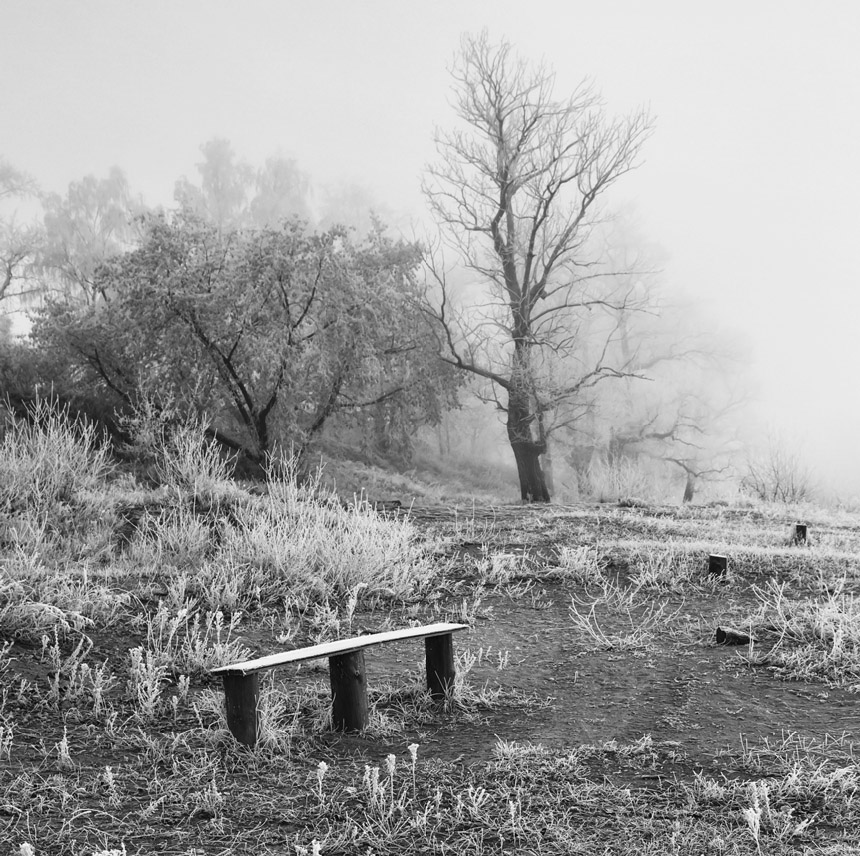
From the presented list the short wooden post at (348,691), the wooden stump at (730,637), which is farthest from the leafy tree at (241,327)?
the short wooden post at (348,691)

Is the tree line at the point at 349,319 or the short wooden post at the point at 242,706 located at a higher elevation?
the tree line at the point at 349,319

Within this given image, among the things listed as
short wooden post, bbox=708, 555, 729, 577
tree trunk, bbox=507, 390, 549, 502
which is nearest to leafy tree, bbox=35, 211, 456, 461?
tree trunk, bbox=507, 390, 549, 502

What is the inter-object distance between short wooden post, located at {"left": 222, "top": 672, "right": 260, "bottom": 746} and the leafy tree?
1153cm

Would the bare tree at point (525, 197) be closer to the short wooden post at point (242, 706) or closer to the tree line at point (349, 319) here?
the tree line at point (349, 319)

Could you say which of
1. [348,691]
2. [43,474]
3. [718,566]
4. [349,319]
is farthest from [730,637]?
[349,319]

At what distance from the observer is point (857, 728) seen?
3736 mm

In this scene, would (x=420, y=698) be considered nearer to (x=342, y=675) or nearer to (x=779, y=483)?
(x=342, y=675)

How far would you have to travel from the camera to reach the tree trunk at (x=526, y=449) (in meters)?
19.2

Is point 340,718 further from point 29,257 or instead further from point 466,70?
point 29,257

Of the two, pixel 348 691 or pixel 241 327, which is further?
pixel 241 327

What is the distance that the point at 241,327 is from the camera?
49.4 feet

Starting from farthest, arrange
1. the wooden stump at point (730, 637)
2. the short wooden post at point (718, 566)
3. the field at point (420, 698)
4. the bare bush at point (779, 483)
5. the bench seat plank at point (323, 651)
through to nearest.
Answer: the bare bush at point (779, 483)
the short wooden post at point (718, 566)
the wooden stump at point (730, 637)
the bench seat plank at point (323, 651)
the field at point (420, 698)

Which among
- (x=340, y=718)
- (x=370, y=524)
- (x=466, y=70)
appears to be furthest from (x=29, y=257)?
(x=340, y=718)

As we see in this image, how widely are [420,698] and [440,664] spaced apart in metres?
0.20
